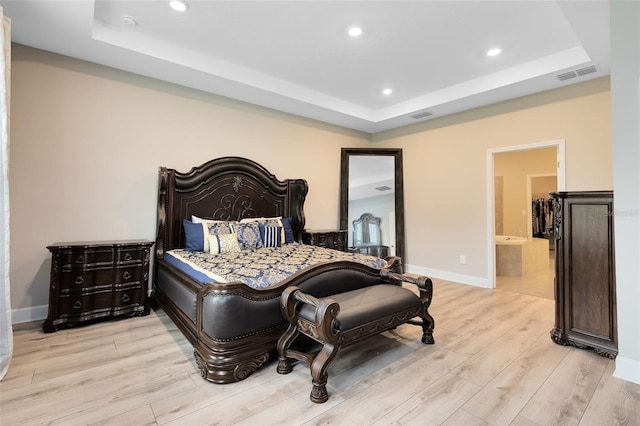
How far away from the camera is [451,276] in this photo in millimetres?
4918

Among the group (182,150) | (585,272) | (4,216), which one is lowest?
(585,272)

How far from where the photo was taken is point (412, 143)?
550 cm

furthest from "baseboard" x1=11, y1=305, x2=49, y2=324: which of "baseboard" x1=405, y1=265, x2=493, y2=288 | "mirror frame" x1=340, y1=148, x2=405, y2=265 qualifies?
"baseboard" x1=405, y1=265, x2=493, y2=288

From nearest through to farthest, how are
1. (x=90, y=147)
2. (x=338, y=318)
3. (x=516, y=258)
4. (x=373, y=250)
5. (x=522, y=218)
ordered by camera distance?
(x=338, y=318)
(x=90, y=147)
(x=516, y=258)
(x=373, y=250)
(x=522, y=218)

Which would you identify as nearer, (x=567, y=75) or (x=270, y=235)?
(x=567, y=75)

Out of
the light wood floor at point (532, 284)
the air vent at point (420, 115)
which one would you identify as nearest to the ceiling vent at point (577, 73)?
the air vent at point (420, 115)

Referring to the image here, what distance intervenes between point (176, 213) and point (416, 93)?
3.89 meters

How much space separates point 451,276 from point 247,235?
3.39 meters

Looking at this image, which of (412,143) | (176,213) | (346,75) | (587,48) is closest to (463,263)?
(412,143)

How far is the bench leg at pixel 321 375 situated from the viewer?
1.81 m

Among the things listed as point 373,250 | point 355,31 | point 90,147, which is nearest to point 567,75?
point 355,31

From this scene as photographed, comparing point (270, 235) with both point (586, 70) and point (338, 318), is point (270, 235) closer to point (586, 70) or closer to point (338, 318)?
point (338, 318)

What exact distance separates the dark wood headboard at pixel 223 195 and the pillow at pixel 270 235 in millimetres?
482

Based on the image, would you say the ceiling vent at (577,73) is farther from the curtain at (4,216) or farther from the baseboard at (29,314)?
the baseboard at (29,314)
